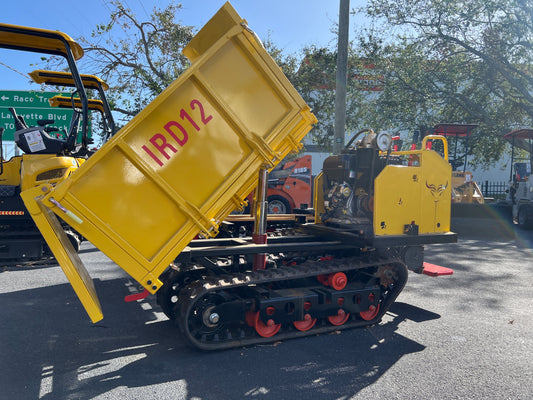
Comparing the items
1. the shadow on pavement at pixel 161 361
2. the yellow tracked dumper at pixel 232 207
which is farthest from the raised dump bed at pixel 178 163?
the shadow on pavement at pixel 161 361

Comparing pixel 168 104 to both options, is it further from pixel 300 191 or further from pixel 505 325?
pixel 300 191

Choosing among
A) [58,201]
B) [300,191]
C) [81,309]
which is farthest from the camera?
[300,191]

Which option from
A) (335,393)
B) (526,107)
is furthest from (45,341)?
(526,107)

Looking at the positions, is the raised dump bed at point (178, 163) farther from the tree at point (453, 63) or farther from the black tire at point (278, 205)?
the tree at point (453, 63)

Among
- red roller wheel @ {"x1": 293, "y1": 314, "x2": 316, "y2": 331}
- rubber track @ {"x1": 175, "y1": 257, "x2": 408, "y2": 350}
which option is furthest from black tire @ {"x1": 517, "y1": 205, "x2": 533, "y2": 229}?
red roller wheel @ {"x1": 293, "y1": 314, "x2": 316, "y2": 331}

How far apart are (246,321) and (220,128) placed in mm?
2143

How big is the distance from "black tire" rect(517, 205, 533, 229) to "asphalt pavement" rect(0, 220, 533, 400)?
9.33m

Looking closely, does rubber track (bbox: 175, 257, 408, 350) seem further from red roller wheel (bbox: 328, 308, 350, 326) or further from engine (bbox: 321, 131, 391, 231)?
engine (bbox: 321, 131, 391, 231)

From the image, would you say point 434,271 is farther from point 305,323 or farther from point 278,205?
point 278,205

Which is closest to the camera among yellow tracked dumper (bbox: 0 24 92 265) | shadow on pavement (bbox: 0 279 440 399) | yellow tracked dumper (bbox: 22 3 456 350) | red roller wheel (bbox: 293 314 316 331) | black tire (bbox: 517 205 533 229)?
shadow on pavement (bbox: 0 279 440 399)

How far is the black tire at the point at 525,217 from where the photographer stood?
47.2ft

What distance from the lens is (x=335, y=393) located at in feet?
11.5

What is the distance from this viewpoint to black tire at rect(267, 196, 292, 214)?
47.5 feet

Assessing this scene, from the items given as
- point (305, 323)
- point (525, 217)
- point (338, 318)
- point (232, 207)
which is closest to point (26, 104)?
point (232, 207)
